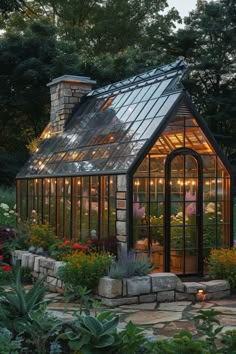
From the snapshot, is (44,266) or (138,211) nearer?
(138,211)

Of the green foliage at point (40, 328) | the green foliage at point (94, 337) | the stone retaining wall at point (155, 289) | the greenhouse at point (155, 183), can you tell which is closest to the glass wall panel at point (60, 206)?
the greenhouse at point (155, 183)

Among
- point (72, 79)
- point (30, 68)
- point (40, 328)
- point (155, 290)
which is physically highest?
point (30, 68)

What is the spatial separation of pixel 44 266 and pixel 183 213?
2596 millimetres

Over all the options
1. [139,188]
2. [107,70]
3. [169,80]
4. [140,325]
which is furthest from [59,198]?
A: [107,70]

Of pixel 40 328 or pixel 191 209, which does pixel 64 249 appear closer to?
pixel 191 209

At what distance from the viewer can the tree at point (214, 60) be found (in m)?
23.0

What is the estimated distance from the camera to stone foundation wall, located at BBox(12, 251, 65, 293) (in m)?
8.20

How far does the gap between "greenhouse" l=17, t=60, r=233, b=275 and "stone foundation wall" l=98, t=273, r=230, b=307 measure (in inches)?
36.4

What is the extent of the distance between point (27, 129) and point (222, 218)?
18.0 metres

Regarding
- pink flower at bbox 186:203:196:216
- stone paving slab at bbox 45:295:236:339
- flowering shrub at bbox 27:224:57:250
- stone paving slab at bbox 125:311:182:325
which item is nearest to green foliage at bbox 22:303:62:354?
stone paving slab at bbox 45:295:236:339

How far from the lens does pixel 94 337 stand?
3.81 meters

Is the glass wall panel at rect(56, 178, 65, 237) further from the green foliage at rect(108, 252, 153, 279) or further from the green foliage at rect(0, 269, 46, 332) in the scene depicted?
the green foliage at rect(0, 269, 46, 332)

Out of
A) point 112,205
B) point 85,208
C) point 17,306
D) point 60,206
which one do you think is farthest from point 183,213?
point 17,306

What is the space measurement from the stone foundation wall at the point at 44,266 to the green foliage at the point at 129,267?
1053 millimetres
